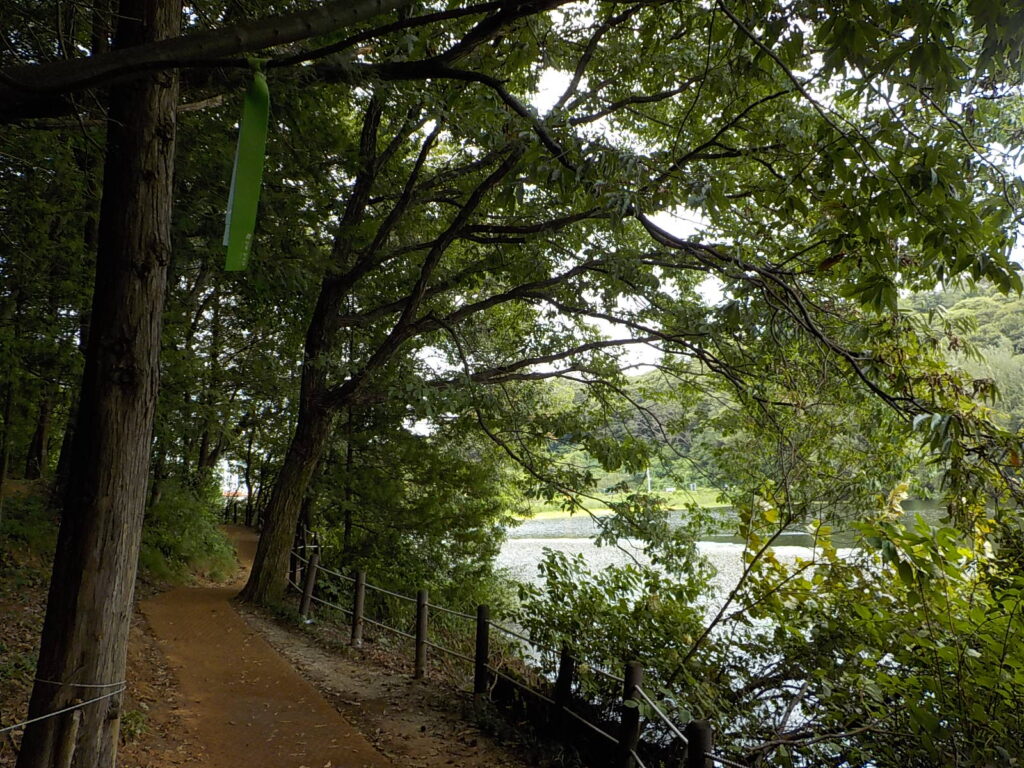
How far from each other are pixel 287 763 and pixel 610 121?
7.95 metres

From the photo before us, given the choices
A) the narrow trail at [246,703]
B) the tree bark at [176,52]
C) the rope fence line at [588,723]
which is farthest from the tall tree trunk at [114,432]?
the rope fence line at [588,723]

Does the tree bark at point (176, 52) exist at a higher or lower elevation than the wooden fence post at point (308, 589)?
higher

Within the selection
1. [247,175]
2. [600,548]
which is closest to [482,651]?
[600,548]

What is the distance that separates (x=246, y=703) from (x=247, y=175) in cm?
550

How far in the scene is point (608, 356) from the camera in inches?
376

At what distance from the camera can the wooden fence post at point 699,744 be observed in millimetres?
3189

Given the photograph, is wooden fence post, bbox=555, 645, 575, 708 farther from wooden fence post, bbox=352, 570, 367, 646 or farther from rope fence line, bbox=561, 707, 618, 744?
wooden fence post, bbox=352, 570, 367, 646

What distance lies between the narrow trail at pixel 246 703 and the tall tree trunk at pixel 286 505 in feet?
2.34

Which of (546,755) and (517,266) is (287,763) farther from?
(517,266)

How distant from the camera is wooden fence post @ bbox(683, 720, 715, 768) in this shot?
319cm

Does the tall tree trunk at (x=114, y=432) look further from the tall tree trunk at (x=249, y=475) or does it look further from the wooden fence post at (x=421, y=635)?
the tall tree trunk at (x=249, y=475)

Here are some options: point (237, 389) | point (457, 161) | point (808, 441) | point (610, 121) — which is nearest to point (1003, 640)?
point (808, 441)

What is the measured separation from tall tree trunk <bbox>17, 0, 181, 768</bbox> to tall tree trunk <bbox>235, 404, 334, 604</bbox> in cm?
653

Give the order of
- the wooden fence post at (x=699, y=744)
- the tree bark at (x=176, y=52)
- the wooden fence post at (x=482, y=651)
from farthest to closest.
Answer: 1. the wooden fence post at (x=482, y=651)
2. the wooden fence post at (x=699, y=744)
3. the tree bark at (x=176, y=52)
